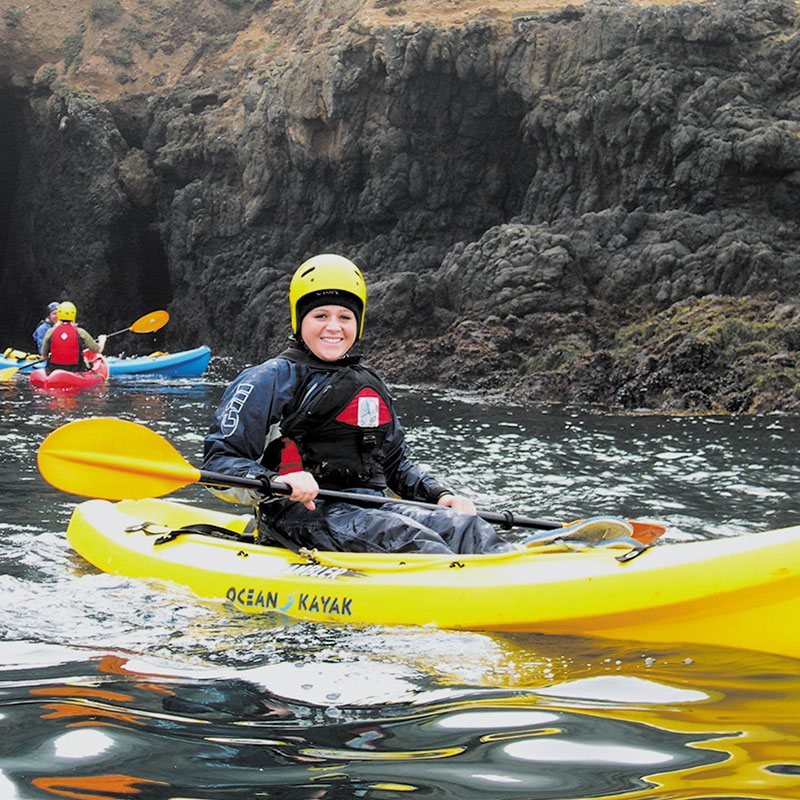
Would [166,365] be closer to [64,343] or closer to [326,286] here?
[64,343]

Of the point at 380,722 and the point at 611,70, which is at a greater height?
the point at 611,70

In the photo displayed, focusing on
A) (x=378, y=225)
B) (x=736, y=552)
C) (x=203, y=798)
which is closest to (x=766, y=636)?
(x=736, y=552)

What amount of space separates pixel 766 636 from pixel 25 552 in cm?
347

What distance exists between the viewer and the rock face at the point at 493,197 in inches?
551

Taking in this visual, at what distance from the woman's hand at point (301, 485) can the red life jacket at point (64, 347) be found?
35.5ft

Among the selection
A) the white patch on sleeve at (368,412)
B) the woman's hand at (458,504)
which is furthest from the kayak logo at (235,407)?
the woman's hand at (458,504)

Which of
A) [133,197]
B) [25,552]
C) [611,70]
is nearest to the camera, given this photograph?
[25,552]

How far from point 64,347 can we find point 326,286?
34.6ft

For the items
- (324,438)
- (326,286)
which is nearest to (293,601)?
(324,438)

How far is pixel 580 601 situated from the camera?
3232 mm

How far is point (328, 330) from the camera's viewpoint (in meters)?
4.18

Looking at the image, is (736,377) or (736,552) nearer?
(736,552)

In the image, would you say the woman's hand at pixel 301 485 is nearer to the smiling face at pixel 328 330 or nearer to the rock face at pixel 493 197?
the smiling face at pixel 328 330

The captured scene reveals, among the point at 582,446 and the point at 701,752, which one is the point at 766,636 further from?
the point at 582,446
